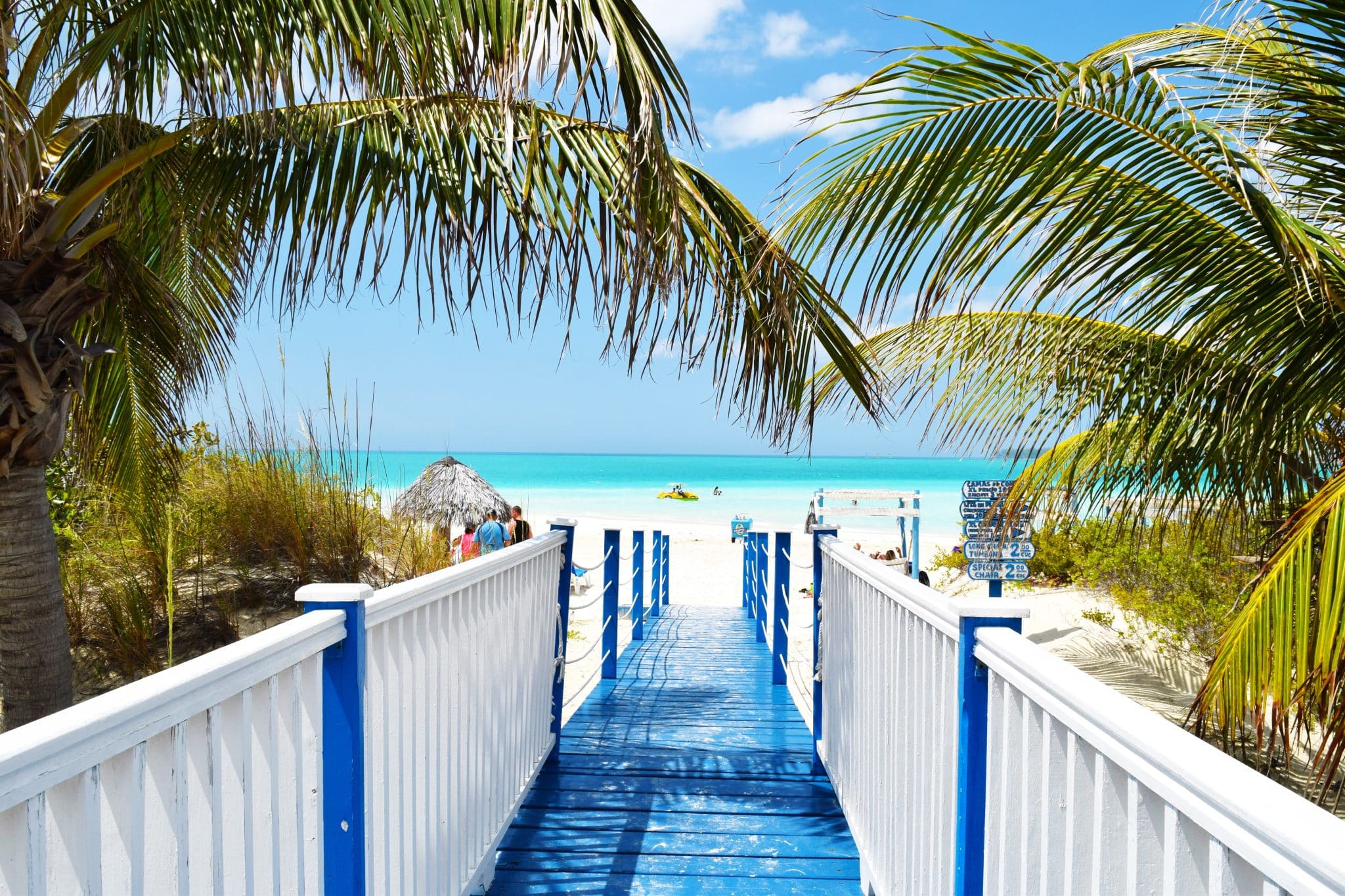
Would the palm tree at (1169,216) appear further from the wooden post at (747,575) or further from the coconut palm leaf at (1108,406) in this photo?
the wooden post at (747,575)

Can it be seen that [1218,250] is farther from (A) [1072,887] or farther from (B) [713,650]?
(B) [713,650]

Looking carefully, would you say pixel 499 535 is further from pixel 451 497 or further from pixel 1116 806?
pixel 1116 806

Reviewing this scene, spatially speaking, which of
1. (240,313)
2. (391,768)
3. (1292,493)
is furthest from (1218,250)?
(240,313)

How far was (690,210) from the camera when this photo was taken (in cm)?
386

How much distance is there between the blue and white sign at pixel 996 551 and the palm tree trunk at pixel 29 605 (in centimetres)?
558

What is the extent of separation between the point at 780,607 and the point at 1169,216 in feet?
13.0

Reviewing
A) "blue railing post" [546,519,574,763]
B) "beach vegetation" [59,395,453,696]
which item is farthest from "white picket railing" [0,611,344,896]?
"beach vegetation" [59,395,453,696]

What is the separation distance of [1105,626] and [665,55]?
8.02 meters

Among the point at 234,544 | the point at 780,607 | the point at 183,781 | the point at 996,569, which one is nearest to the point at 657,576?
the point at 780,607

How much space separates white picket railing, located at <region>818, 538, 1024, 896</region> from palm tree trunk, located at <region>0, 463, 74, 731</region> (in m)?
3.98

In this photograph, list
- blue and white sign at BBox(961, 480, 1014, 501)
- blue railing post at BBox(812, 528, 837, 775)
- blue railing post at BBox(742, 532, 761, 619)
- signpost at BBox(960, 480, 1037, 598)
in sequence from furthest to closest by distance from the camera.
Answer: blue railing post at BBox(742, 532, 761, 619), blue and white sign at BBox(961, 480, 1014, 501), signpost at BBox(960, 480, 1037, 598), blue railing post at BBox(812, 528, 837, 775)

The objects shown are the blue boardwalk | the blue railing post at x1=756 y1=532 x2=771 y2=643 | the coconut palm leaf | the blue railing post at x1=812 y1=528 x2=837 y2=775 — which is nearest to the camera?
the blue boardwalk

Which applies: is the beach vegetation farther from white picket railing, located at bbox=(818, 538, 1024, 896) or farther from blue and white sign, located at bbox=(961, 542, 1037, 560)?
white picket railing, located at bbox=(818, 538, 1024, 896)

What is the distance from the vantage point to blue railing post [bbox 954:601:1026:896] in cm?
187
